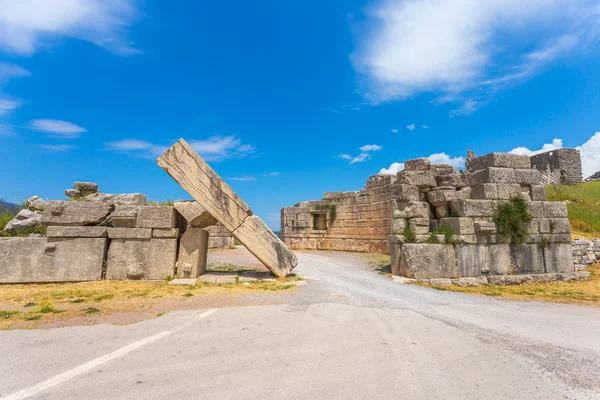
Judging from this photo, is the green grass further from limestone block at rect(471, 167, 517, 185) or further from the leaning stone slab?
the leaning stone slab

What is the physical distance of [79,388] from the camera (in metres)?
2.39

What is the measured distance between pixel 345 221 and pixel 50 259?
1240 centimetres

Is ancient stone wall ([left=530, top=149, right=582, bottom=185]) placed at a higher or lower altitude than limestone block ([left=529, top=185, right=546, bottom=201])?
higher

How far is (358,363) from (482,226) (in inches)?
260

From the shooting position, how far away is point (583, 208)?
1408cm

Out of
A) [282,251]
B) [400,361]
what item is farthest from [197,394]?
[282,251]

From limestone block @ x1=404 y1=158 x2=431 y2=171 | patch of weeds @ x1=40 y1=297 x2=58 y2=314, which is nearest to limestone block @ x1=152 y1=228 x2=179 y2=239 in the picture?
patch of weeds @ x1=40 y1=297 x2=58 y2=314

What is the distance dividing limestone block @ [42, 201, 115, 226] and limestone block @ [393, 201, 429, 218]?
7.75 m

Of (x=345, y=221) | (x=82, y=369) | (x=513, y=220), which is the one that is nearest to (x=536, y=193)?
(x=513, y=220)

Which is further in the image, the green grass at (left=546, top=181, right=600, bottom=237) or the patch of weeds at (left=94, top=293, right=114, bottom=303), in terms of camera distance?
the green grass at (left=546, top=181, right=600, bottom=237)

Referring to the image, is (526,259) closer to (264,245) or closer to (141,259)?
(264,245)

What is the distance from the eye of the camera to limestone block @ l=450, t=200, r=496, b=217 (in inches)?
315

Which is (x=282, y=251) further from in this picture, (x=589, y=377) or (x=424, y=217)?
(x=589, y=377)

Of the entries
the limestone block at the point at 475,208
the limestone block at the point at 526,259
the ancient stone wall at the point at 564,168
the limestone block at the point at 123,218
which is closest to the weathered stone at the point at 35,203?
the limestone block at the point at 123,218
